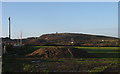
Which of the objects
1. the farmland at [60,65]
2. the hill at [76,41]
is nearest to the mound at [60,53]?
the farmland at [60,65]

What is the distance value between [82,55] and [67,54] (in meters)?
1.38

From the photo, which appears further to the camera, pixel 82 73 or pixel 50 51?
pixel 50 51

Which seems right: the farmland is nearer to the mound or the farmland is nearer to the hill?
the mound

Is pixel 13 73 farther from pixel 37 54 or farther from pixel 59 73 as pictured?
pixel 37 54

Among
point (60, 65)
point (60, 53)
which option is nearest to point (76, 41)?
point (60, 53)

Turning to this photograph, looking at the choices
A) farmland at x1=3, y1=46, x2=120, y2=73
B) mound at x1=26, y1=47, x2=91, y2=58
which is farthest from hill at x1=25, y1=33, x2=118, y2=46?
farmland at x1=3, y1=46, x2=120, y2=73

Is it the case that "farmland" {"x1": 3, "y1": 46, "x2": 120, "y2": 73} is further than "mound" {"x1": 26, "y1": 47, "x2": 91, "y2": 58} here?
No

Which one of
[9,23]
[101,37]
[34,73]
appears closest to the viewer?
[34,73]

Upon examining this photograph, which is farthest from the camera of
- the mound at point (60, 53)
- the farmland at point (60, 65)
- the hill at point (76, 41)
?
the hill at point (76, 41)

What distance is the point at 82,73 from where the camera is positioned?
9.25 metres

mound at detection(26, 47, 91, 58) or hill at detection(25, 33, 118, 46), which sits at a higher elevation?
hill at detection(25, 33, 118, 46)

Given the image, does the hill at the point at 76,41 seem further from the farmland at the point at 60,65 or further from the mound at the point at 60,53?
the farmland at the point at 60,65

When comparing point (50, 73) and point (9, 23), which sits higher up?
point (9, 23)

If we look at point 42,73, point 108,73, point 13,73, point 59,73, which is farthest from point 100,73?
point 13,73
